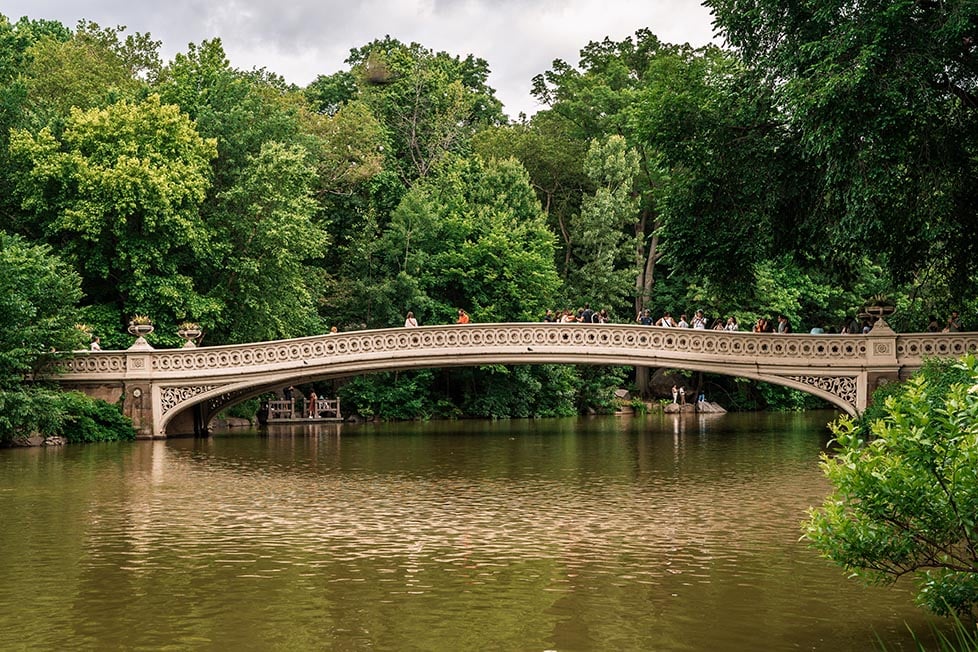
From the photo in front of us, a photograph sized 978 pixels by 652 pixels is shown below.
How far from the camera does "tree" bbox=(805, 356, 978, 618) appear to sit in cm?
744

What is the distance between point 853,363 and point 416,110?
2394 centimetres

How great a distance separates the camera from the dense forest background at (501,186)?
1866 centimetres

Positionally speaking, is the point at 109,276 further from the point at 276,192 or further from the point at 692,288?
the point at 692,288

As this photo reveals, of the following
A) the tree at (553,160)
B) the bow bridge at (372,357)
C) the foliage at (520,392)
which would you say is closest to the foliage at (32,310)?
the bow bridge at (372,357)

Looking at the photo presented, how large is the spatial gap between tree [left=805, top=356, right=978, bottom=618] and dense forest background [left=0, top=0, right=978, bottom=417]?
10.6 metres

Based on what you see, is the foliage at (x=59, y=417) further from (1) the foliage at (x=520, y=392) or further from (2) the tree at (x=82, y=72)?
(1) the foliage at (x=520, y=392)

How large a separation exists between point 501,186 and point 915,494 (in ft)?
123

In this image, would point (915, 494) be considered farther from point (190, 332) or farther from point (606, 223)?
point (606, 223)

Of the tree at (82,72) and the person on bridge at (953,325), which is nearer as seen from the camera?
the person on bridge at (953,325)

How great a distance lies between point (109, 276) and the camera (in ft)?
108

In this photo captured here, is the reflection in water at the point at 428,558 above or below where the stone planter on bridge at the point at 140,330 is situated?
below

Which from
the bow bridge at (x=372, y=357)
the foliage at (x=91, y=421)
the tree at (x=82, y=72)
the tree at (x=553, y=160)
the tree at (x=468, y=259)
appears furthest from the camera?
the tree at (x=553, y=160)

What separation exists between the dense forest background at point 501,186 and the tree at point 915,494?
1061cm

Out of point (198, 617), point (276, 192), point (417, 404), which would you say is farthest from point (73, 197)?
point (198, 617)
